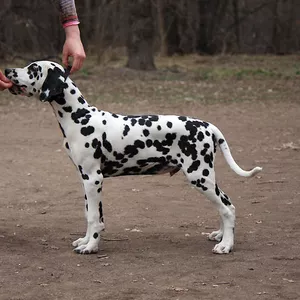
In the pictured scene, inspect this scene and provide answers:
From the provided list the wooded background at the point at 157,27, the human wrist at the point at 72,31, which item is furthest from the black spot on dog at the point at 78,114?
the wooded background at the point at 157,27

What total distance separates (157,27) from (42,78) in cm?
2103

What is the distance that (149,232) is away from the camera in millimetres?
5879

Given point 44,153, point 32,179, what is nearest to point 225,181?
point 32,179

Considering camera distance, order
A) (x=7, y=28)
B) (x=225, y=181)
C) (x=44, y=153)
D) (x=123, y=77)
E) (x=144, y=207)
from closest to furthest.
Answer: (x=144, y=207)
(x=225, y=181)
(x=44, y=153)
(x=123, y=77)
(x=7, y=28)

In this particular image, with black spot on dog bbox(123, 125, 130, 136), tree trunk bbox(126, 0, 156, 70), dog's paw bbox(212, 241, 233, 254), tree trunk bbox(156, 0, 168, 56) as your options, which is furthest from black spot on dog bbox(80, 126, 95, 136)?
tree trunk bbox(156, 0, 168, 56)

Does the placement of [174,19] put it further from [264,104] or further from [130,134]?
[130,134]

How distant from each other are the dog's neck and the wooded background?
13.4 metres

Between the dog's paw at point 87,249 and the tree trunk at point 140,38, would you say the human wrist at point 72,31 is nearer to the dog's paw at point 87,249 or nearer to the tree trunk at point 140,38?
the dog's paw at point 87,249

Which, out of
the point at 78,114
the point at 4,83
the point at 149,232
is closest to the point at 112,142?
the point at 78,114

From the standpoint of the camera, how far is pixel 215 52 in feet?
85.1

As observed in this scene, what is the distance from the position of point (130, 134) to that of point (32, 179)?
9.59 ft

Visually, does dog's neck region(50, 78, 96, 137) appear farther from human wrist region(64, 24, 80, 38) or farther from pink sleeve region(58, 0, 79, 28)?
pink sleeve region(58, 0, 79, 28)

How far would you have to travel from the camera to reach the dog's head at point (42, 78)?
17.1 feet

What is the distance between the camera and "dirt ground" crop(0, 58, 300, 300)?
4523 millimetres
